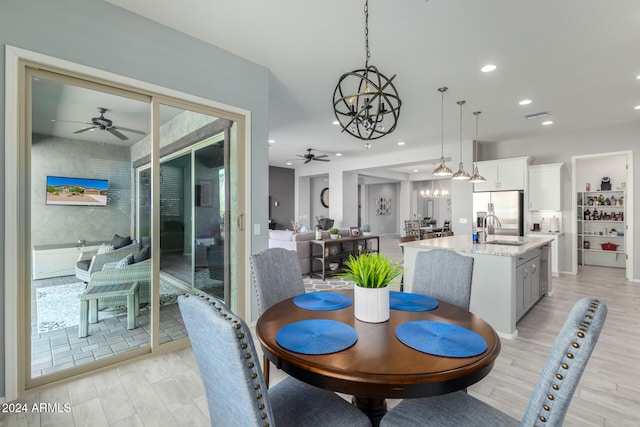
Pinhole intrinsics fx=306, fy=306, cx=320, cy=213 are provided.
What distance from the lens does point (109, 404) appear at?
6.59ft

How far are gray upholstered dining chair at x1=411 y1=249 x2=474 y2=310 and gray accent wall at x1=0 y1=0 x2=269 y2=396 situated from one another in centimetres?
177

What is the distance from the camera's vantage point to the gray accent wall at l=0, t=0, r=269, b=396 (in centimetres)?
203

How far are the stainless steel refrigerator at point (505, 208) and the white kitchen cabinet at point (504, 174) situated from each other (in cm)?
13

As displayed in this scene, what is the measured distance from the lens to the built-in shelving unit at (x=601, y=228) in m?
6.59

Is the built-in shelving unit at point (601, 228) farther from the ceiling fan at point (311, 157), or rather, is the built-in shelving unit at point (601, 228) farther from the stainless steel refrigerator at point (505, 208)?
the ceiling fan at point (311, 157)

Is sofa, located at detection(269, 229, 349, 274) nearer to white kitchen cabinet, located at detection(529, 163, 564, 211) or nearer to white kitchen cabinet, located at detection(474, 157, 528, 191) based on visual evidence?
white kitchen cabinet, located at detection(474, 157, 528, 191)

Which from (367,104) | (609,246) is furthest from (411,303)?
(609,246)

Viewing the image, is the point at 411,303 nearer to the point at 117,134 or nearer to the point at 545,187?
the point at 117,134

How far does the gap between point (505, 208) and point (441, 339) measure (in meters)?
6.17

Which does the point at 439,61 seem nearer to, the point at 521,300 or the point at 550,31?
the point at 550,31

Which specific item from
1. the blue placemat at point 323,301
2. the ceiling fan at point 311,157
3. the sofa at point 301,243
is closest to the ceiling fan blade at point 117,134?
the blue placemat at point 323,301

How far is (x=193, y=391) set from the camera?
84.5 inches

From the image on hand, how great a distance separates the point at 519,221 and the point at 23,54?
7477 mm

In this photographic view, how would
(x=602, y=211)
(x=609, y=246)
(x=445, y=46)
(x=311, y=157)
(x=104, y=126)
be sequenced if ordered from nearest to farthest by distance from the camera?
(x=104, y=126) < (x=445, y=46) < (x=609, y=246) < (x=602, y=211) < (x=311, y=157)
